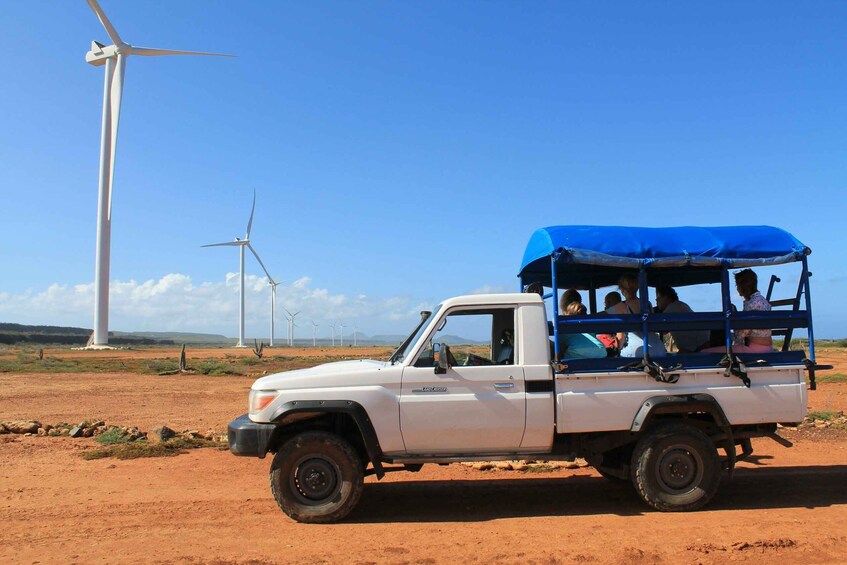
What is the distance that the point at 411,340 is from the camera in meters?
6.61

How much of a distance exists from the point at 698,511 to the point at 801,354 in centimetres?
186

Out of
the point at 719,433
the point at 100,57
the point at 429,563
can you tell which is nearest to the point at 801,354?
the point at 719,433

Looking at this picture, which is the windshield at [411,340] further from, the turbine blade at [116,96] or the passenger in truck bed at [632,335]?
the turbine blade at [116,96]

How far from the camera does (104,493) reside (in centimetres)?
750

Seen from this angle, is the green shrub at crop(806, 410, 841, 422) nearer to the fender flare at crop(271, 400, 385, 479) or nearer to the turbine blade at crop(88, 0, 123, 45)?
the fender flare at crop(271, 400, 385, 479)

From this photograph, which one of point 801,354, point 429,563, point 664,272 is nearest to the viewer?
point 429,563

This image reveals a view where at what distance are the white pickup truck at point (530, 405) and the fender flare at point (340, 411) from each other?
11 mm

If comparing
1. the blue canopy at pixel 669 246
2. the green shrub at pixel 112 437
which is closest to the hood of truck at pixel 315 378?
the blue canopy at pixel 669 246

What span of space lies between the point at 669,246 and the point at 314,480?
13.6 feet

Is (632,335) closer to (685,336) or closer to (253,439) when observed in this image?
(685,336)

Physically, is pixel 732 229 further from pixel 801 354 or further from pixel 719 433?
pixel 719 433

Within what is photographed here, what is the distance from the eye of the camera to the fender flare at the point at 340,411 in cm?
608

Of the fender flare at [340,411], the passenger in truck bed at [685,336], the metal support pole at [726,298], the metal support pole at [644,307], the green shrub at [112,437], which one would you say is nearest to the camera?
the fender flare at [340,411]

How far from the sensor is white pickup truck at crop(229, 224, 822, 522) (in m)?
6.15
